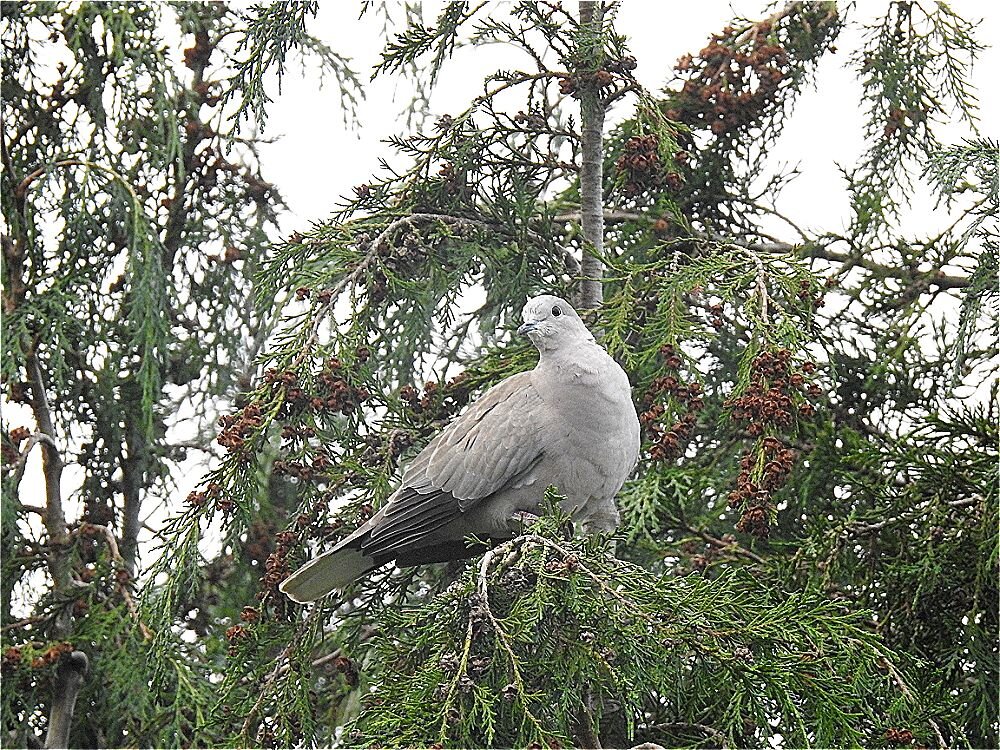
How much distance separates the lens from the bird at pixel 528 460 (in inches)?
66.2

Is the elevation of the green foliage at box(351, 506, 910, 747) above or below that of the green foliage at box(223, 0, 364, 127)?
below

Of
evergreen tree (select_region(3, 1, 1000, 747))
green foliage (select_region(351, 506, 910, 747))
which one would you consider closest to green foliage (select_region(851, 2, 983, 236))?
evergreen tree (select_region(3, 1, 1000, 747))

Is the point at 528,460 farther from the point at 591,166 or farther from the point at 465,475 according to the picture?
the point at 591,166

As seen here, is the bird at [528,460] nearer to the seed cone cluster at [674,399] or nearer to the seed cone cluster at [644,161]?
the seed cone cluster at [674,399]

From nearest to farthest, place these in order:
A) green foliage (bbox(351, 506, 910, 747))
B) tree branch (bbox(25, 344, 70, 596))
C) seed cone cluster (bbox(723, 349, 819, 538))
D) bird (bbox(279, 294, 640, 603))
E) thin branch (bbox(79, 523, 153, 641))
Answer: green foliage (bbox(351, 506, 910, 747))
seed cone cluster (bbox(723, 349, 819, 538))
bird (bbox(279, 294, 640, 603))
thin branch (bbox(79, 523, 153, 641))
tree branch (bbox(25, 344, 70, 596))

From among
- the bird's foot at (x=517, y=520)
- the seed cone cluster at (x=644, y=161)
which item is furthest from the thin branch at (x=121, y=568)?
the seed cone cluster at (x=644, y=161)

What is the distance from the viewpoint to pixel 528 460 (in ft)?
5.58

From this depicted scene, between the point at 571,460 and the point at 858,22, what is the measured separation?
4.10ft

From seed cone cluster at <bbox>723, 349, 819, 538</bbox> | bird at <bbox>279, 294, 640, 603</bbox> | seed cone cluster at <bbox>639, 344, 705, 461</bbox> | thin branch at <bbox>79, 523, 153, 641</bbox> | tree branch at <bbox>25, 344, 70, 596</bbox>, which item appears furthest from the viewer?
tree branch at <bbox>25, 344, 70, 596</bbox>

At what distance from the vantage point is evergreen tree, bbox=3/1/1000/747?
134 centimetres

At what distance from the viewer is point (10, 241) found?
2.38 meters

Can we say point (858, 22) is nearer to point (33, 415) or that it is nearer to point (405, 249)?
point (405, 249)

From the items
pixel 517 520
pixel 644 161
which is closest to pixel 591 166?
pixel 644 161

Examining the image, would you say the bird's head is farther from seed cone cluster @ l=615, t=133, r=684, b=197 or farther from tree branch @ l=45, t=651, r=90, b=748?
tree branch @ l=45, t=651, r=90, b=748
